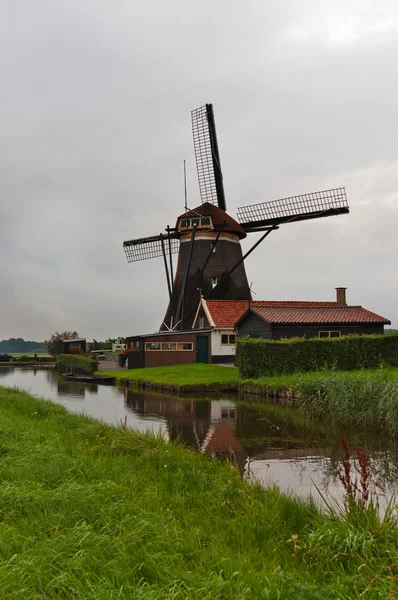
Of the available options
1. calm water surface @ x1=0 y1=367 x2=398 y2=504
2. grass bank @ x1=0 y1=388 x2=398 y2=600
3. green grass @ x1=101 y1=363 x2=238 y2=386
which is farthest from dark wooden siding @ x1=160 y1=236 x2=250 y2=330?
grass bank @ x1=0 y1=388 x2=398 y2=600

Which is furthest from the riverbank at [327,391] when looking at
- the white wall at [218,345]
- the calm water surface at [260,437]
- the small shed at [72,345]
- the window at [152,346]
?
the small shed at [72,345]

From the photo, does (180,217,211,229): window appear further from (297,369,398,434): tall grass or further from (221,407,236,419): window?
(297,369,398,434): tall grass

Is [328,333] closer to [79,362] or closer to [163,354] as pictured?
[163,354]

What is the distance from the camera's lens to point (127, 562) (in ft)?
12.9

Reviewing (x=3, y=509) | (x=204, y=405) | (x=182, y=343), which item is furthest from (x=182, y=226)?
(x=3, y=509)

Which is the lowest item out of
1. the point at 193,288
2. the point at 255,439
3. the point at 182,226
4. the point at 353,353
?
the point at 255,439

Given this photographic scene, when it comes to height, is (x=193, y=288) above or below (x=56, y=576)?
above

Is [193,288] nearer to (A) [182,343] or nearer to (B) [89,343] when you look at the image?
(A) [182,343]

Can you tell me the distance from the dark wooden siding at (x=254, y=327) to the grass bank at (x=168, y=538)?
2189 cm

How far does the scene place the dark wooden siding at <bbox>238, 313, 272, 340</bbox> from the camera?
2904 centimetres

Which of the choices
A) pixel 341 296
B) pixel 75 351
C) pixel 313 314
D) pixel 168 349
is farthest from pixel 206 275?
pixel 75 351

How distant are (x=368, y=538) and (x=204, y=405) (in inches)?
601

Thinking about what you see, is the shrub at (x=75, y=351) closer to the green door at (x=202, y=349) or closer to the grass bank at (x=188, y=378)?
the grass bank at (x=188, y=378)

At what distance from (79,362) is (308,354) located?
23265 millimetres
